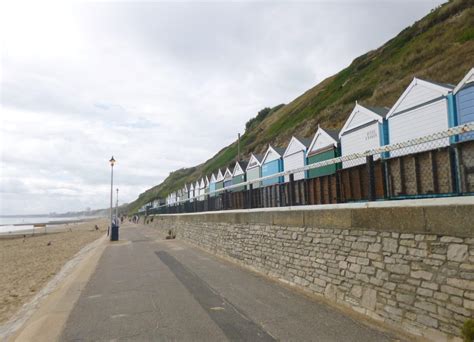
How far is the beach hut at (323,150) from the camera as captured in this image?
13.0 metres

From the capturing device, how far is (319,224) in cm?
867

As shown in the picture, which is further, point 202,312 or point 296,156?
point 296,156

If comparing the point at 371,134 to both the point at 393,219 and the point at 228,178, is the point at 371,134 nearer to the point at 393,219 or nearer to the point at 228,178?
the point at 393,219

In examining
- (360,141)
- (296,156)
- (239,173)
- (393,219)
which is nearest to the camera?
(393,219)

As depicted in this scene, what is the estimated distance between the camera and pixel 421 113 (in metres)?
9.47

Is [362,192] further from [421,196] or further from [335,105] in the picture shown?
[335,105]

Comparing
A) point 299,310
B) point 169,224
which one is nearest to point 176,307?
point 299,310

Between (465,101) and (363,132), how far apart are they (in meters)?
3.42

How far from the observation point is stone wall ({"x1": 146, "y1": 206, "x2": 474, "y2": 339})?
5191 mm

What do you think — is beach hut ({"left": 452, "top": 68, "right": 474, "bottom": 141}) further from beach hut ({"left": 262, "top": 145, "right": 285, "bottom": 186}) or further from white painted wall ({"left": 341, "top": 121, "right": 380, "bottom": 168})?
beach hut ({"left": 262, "top": 145, "right": 285, "bottom": 186})

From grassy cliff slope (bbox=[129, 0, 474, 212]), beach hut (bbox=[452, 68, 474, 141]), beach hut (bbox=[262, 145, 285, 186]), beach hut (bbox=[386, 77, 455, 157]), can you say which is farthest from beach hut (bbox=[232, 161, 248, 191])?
grassy cliff slope (bbox=[129, 0, 474, 212])

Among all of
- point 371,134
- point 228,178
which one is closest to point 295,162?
point 371,134

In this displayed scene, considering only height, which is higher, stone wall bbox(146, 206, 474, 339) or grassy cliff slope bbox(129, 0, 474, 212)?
grassy cliff slope bbox(129, 0, 474, 212)

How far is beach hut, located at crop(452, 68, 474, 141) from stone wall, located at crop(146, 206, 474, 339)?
3.30 m
